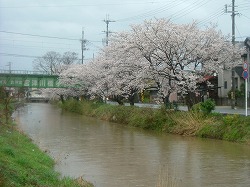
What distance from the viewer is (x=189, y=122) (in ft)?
77.6

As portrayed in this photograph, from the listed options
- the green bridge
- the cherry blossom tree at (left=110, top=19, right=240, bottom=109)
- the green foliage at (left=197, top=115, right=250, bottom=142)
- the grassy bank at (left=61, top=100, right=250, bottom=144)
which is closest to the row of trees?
the cherry blossom tree at (left=110, top=19, right=240, bottom=109)

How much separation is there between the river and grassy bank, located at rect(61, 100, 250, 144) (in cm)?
77

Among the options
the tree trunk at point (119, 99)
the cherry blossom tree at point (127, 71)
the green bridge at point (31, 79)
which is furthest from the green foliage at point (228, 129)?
the green bridge at point (31, 79)

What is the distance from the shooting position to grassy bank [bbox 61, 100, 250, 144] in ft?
65.8

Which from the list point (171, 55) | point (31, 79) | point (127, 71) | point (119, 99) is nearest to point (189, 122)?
point (171, 55)

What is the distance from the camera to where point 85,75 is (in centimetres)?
4722

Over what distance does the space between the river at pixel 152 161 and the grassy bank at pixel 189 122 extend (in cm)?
77

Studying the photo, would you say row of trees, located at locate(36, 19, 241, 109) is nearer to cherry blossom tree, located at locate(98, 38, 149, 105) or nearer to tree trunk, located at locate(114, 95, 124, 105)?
cherry blossom tree, located at locate(98, 38, 149, 105)

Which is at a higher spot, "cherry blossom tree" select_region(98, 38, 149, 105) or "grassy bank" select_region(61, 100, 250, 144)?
"cherry blossom tree" select_region(98, 38, 149, 105)

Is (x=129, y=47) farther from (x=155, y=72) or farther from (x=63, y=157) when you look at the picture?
(x=63, y=157)

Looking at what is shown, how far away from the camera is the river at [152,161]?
37.8ft

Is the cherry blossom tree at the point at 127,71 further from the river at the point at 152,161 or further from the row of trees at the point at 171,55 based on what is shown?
the river at the point at 152,161

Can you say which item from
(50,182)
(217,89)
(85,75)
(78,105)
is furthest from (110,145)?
(78,105)

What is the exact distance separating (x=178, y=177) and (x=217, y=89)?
38.6m
